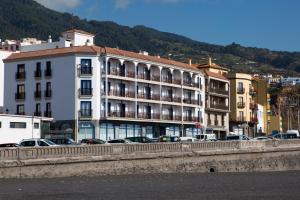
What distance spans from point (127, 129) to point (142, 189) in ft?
187

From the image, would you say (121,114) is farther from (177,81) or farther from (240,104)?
(240,104)

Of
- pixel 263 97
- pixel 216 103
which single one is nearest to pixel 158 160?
pixel 216 103

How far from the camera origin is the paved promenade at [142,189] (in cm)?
3381

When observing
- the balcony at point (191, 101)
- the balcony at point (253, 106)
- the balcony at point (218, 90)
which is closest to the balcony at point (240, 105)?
the balcony at point (253, 106)

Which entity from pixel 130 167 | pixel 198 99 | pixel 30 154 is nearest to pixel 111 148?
pixel 130 167

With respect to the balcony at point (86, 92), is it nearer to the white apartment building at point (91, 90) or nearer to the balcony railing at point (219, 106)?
the white apartment building at point (91, 90)

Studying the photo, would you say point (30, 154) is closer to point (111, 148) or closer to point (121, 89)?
point (111, 148)

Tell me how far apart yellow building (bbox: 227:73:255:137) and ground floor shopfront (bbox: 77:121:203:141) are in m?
17.0

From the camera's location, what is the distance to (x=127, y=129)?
9531 cm

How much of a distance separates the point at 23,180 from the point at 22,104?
52.5 meters

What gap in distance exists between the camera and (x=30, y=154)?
43.3 meters

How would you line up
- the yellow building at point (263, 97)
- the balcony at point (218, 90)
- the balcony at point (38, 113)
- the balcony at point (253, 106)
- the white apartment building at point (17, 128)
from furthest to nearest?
the yellow building at point (263, 97) < the balcony at point (253, 106) < the balcony at point (218, 90) < the balcony at point (38, 113) < the white apartment building at point (17, 128)

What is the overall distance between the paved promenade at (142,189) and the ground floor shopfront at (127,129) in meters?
41.5

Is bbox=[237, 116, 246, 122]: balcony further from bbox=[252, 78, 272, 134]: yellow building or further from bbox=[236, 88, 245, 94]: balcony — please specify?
bbox=[252, 78, 272, 134]: yellow building
